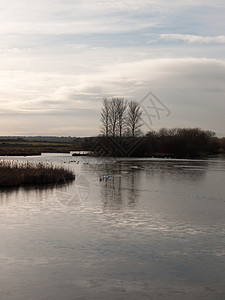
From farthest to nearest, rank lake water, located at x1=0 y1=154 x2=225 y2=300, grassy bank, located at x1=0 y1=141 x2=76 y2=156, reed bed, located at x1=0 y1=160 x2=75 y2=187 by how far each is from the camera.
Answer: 1. grassy bank, located at x1=0 y1=141 x2=76 y2=156
2. reed bed, located at x1=0 y1=160 x2=75 y2=187
3. lake water, located at x1=0 y1=154 x2=225 y2=300

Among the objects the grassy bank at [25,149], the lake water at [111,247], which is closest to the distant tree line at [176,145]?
the grassy bank at [25,149]

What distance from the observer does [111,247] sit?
7.71 meters

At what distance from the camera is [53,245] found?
7836 mm

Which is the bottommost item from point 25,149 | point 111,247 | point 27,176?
point 111,247

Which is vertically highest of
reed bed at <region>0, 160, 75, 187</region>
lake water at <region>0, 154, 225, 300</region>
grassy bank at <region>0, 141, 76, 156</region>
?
grassy bank at <region>0, 141, 76, 156</region>

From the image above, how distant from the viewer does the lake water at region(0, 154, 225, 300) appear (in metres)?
5.59

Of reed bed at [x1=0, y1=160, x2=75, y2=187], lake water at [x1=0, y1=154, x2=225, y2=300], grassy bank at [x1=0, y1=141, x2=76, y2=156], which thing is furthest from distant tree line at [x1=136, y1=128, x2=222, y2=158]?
lake water at [x1=0, y1=154, x2=225, y2=300]

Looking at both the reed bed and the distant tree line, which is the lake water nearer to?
the reed bed

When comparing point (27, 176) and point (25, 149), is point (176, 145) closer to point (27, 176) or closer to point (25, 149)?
point (25, 149)

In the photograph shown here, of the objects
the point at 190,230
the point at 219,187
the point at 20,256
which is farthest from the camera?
the point at 219,187

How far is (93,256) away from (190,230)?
9.91ft

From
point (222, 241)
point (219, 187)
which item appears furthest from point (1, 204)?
point (219, 187)

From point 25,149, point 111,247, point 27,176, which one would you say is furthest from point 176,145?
point 111,247

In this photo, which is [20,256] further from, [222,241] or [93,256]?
[222,241]
